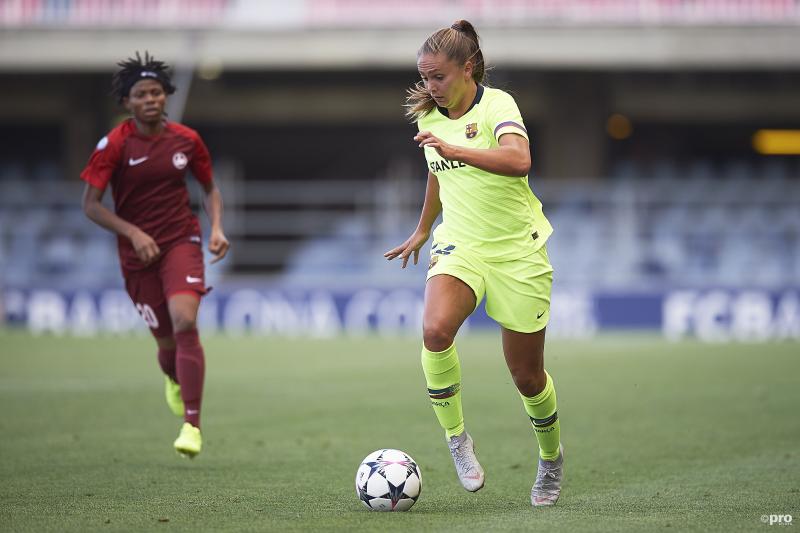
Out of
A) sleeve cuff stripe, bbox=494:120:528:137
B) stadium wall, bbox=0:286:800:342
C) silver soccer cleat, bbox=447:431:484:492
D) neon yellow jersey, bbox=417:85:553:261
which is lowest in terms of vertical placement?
stadium wall, bbox=0:286:800:342

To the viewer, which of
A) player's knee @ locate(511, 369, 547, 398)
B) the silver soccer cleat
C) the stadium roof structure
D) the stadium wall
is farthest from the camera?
the stadium roof structure

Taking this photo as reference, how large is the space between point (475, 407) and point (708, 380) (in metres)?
3.20

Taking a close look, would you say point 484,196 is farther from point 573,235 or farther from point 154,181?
point 573,235

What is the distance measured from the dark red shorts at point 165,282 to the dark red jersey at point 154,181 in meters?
0.07

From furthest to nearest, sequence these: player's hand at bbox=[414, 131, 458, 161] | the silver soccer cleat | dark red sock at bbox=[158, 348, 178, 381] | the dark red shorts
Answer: dark red sock at bbox=[158, 348, 178, 381]
the dark red shorts
the silver soccer cleat
player's hand at bbox=[414, 131, 458, 161]

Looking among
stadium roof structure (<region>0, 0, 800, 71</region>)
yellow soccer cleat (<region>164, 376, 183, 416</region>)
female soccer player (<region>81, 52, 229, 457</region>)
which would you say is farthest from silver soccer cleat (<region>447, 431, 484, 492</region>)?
stadium roof structure (<region>0, 0, 800, 71</region>)

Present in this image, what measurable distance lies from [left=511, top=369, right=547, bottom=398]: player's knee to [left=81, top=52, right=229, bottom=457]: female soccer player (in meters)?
2.33

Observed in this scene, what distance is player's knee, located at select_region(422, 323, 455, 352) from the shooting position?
5.65 m

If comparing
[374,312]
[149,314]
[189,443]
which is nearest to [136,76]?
[149,314]

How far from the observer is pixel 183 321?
294 inches

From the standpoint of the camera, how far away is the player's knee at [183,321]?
24.5 feet

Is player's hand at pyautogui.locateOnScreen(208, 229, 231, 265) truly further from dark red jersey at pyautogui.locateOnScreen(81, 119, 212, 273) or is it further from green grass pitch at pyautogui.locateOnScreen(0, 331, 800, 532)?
green grass pitch at pyautogui.locateOnScreen(0, 331, 800, 532)

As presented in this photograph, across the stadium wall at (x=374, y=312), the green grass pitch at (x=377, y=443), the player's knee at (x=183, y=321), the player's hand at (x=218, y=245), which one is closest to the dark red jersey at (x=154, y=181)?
the player's hand at (x=218, y=245)

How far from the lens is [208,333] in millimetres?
20422
